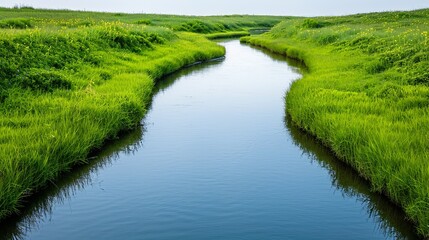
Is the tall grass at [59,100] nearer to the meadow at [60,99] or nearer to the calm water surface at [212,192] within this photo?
the meadow at [60,99]

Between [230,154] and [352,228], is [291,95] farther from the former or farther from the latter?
[352,228]

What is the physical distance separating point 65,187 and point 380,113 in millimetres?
7658

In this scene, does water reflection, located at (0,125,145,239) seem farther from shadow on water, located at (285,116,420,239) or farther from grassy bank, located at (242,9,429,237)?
grassy bank, located at (242,9,429,237)

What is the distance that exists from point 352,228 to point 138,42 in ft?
73.9

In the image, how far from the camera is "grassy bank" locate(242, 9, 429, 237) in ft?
28.5

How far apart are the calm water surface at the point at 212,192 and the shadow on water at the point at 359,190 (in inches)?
0.8

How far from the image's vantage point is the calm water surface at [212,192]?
833cm

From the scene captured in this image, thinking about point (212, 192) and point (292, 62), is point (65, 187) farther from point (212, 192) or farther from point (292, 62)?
point (292, 62)

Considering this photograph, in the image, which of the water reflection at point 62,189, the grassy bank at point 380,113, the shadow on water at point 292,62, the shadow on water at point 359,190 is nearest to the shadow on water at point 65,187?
the water reflection at point 62,189

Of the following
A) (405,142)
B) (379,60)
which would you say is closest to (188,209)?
(405,142)

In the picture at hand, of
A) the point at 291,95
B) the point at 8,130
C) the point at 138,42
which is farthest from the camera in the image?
the point at 138,42

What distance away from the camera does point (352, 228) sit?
8438mm

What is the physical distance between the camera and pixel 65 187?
1033cm

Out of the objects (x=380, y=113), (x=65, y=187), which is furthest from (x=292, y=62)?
(x=65, y=187)
